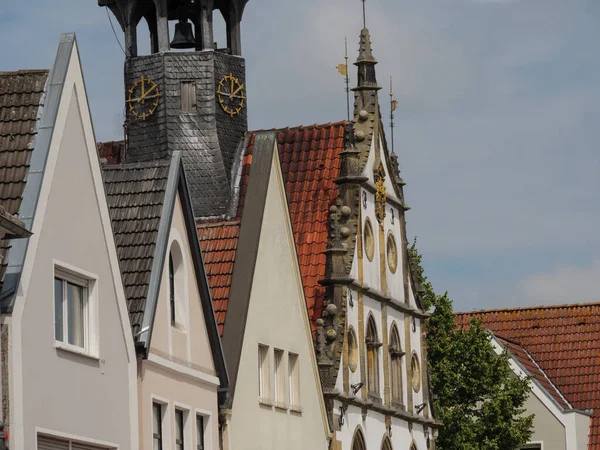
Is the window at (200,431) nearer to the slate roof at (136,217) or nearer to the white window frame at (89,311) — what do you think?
the slate roof at (136,217)

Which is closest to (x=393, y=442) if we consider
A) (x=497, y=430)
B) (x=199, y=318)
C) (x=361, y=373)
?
(x=361, y=373)

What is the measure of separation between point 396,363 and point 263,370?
1021 cm

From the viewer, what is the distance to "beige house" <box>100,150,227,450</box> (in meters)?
27.7

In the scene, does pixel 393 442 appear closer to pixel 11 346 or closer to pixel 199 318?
pixel 199 318

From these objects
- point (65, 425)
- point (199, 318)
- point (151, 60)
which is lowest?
point (65, 425)

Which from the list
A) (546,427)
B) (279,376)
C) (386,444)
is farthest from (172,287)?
(546,427)

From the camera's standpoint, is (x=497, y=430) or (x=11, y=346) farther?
(x=497, y=430)

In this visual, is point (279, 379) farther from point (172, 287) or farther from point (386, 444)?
point (386, 444)

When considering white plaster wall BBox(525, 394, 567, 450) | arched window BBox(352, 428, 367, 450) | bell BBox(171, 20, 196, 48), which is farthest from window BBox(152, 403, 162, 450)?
white plaster wall BBox(525, 394, 567, 450)

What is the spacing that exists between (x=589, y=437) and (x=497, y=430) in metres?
9.47

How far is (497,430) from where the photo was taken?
48219 millimetres

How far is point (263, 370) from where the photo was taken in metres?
34.2

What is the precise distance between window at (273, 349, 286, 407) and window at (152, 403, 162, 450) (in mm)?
6239

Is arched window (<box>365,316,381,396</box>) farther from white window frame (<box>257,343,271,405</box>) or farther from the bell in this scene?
white window frame (<box>257,343,271,405</box>)
